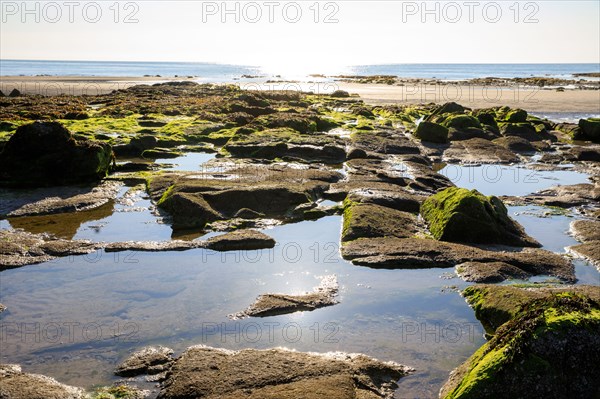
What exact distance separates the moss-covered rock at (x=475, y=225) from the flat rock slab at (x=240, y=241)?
3712 millimetres

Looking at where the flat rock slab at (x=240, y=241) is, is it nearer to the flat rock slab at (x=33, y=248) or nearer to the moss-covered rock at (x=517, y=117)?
the flat rock slab at (x=33, y=248)

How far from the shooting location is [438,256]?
10859 millimetres

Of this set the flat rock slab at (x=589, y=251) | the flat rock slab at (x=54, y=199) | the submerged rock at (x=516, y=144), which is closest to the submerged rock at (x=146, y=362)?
the flat rock slab at (x=54, y=199)

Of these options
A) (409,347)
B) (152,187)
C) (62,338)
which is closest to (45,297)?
(62,338)

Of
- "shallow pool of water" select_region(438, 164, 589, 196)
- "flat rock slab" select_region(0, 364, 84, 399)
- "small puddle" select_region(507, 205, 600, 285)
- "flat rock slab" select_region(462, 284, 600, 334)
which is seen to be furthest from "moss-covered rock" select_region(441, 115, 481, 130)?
"flat rock slab" select_region(0, 364, 84, 399)

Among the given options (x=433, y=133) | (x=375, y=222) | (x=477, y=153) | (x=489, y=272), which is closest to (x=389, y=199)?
(x=375, y=222)

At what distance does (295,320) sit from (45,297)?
13.4 feet

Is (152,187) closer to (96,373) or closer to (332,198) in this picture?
(332,198)

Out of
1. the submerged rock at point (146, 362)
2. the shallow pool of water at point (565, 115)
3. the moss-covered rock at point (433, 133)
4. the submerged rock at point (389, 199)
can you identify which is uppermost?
the shallow pool of water at point (565, 115)

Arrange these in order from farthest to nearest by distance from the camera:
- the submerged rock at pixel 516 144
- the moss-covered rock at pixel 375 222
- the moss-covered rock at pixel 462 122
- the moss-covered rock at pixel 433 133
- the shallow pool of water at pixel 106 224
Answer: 1. the moss-covered rock at pixel 462 122
2. the moss-covered rock at pixel 433 133
3. the submerged rock at pixel 516 144
4. the shallow pool of water at pixel 106 224
5. the moss-covered rock at pixel 375 222

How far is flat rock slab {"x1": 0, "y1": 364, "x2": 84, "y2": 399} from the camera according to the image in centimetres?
604

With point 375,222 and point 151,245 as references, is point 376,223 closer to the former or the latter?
point 375,222

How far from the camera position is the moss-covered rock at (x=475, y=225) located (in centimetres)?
1205

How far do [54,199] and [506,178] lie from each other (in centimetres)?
1457
